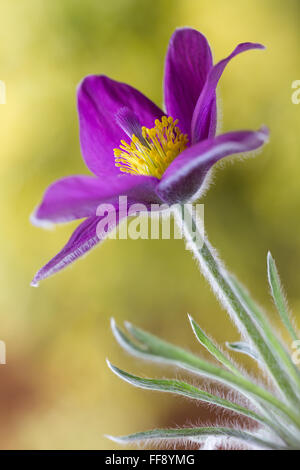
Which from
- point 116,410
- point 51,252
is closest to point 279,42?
point 51,252

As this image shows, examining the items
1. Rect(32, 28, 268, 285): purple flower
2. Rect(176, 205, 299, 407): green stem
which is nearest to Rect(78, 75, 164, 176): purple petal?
Rect(32, 28, 268, 285): purple flower

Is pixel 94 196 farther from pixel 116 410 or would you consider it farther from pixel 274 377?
pixel 116 410

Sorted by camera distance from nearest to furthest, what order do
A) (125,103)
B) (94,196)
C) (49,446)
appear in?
1. (94,196)
2. (125,103)
3. (49,446)

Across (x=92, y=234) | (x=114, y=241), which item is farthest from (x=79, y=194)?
(x=114, y=241)

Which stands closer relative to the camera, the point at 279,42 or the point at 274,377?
the point at 274,377

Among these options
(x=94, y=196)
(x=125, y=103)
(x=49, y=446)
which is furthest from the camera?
(x=49, y=446)
